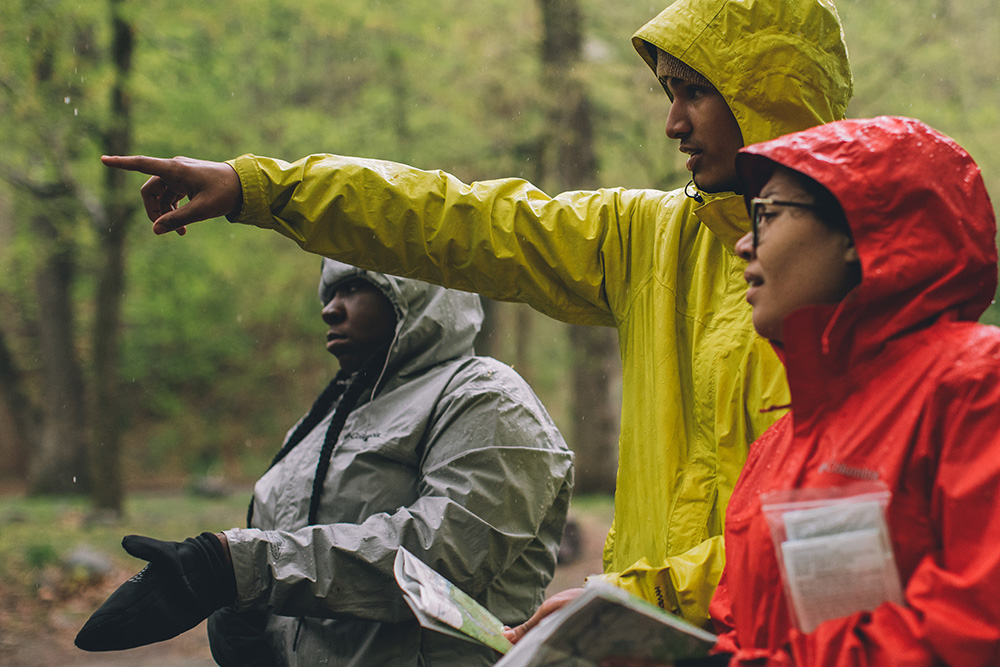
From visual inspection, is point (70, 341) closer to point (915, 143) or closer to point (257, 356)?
point (257, 356)

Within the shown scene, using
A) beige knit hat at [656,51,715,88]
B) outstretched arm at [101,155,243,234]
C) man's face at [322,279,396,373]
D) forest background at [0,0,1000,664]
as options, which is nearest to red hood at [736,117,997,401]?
beige knit hat at [656,51,715,88]

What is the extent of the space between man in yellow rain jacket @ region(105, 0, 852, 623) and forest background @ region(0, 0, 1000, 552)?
8.84 m

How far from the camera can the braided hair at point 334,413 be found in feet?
9.83

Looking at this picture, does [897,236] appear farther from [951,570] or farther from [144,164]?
[144,164]

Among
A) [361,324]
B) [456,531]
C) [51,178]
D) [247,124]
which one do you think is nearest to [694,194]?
[456,531]

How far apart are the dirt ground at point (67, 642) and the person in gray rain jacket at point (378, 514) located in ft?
19.0

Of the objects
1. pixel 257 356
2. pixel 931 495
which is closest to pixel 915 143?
pixel 931 495

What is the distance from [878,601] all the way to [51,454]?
18.5 m

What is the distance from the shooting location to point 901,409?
149 centimetres

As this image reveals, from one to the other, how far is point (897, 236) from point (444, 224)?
51.2 inches

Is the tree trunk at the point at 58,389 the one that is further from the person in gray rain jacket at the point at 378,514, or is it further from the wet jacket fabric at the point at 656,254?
the wet jacket fabric at the point at 656,254

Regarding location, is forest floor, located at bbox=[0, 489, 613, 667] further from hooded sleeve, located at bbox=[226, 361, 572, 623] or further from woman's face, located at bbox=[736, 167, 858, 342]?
woman's face, located at bbox=[736, 167, 858, 342]

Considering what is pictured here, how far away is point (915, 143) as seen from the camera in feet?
5.32

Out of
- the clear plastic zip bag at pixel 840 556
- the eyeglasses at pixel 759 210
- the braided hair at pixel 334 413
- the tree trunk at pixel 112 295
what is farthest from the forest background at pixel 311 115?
the clear plastic zip bag at pixel 840 556
